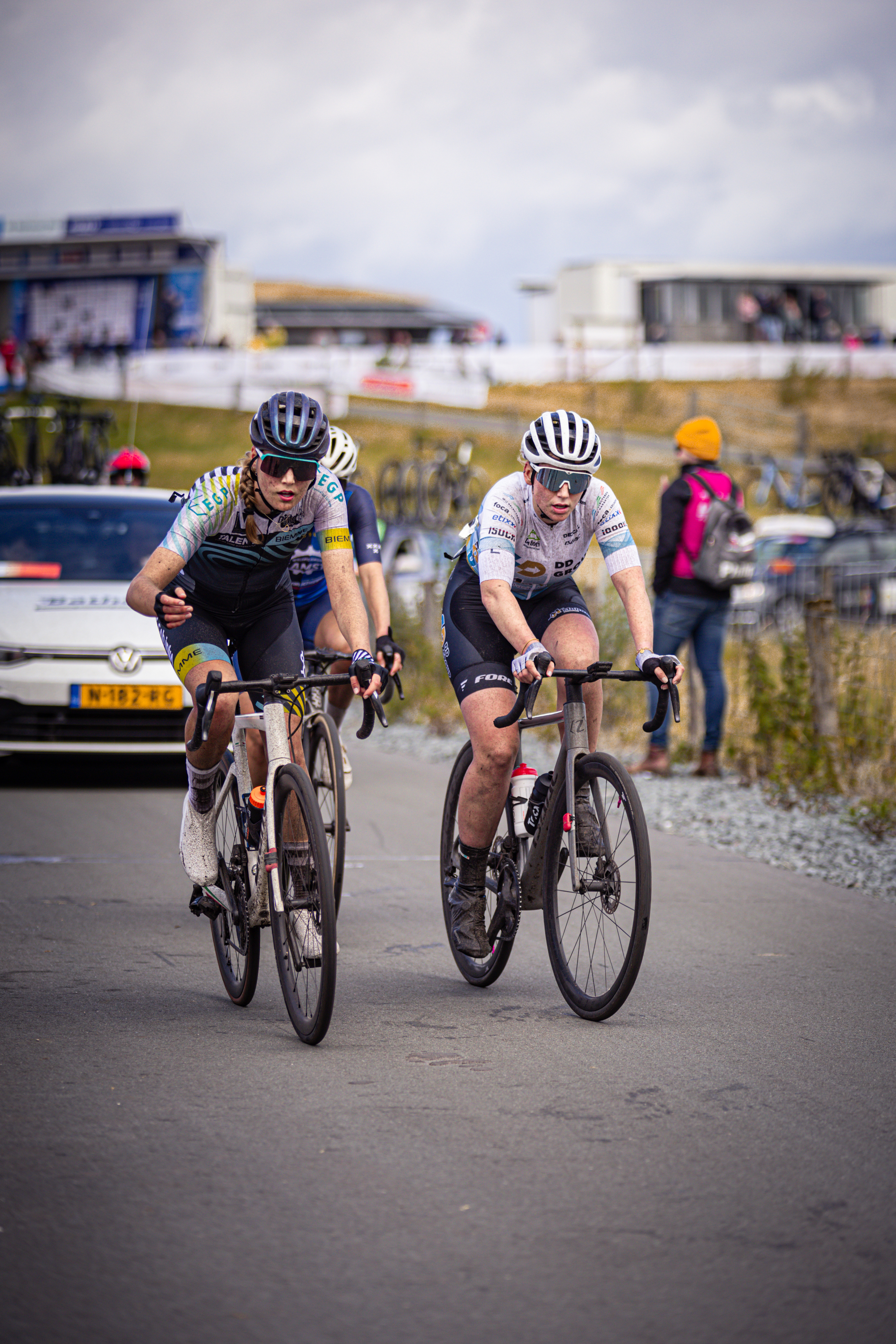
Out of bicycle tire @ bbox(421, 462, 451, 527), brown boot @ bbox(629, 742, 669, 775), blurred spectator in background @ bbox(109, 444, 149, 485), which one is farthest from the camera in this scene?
bicycle tire @ bbox(421, 462, 451, 527)

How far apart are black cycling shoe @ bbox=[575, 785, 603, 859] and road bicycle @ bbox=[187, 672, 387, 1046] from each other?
0.74 meters

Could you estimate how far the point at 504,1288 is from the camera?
2.99 m

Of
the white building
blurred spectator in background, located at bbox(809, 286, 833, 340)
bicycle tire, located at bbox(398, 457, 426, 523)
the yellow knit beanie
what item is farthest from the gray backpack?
blurred spectator in background, located at bbox(809, 286, 833, 340)

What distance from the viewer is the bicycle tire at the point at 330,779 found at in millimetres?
6180

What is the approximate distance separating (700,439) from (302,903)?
21.0 ft

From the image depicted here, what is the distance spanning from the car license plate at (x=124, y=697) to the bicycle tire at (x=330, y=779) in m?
3.14

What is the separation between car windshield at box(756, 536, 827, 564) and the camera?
76.7ft

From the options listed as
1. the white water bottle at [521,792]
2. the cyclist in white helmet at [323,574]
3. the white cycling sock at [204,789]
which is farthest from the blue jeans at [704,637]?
the white cycling sock at [204,789]

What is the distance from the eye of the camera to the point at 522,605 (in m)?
5.73

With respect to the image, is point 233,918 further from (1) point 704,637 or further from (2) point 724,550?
(1) point 704,637

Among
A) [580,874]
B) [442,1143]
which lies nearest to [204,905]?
[580,874]

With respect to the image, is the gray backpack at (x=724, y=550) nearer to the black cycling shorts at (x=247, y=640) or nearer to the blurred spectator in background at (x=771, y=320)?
the black cycling shorts at (x=247, y=640)

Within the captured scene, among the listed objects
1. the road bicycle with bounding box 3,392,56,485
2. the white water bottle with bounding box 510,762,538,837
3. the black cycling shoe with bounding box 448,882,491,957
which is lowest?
the black cycling shoe with bounding box 448,882,491,957

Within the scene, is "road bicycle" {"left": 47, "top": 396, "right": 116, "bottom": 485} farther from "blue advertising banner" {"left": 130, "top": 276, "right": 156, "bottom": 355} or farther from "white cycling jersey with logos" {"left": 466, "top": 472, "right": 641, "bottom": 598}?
"blue advertising banner" {"left": 130, "top": 276, "right": 156, "bottom": 355}
